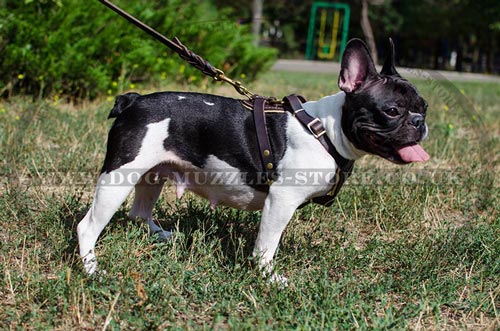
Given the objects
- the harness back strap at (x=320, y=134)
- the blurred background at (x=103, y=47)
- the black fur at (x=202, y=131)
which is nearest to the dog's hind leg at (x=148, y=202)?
the black fur at (x=202, y=131)

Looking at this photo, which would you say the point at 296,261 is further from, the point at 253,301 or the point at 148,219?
the point at 148,219

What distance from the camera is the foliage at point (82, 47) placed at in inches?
301

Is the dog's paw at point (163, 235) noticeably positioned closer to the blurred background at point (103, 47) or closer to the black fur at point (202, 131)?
the black fur at point (202, 131)

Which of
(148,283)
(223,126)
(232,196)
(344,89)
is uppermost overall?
(344,89)

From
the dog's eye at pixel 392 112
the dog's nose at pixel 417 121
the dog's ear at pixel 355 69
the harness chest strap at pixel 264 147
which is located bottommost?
the harness chest strap at pixel 264 147

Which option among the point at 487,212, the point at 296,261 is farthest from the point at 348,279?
the point at 487,212

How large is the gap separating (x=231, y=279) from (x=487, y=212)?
2.40 m

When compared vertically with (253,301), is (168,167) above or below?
above

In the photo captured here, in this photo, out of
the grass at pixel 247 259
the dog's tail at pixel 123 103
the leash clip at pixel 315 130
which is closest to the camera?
the grass at pixel 247 259

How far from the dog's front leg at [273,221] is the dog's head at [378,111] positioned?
17.3 inches

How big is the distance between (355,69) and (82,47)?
18.4 feet

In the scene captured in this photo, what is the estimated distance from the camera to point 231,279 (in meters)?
3.32

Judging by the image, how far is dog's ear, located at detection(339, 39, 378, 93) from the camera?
3.14 meters

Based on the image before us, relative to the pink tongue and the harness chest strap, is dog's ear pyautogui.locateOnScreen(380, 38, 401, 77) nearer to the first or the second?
the pink tongue
